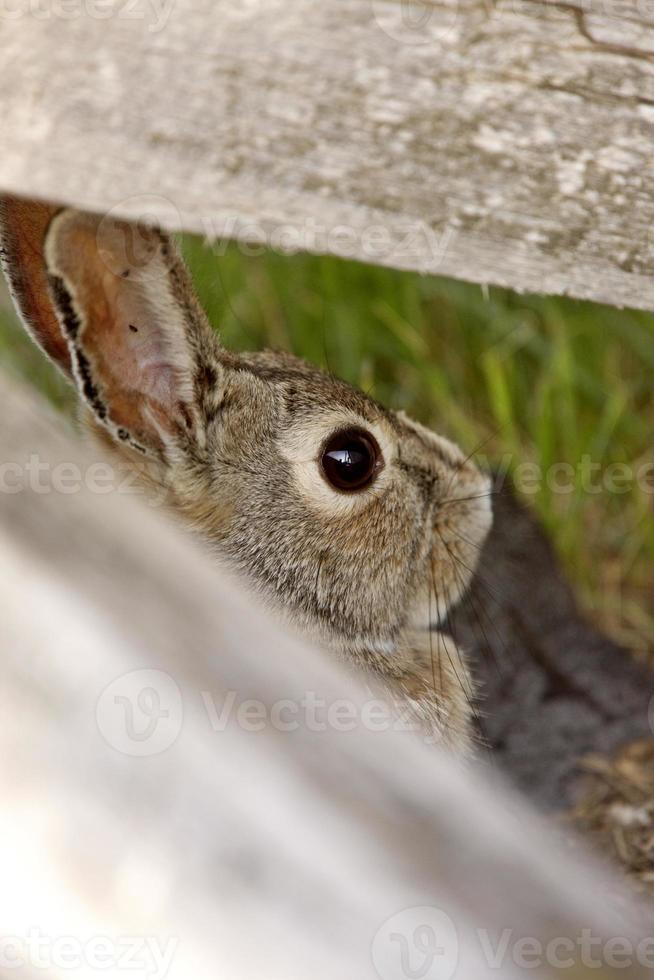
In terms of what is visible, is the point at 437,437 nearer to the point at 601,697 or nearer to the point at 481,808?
the point at 601,697

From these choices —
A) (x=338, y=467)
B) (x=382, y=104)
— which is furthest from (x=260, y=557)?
(x=382, y=104)

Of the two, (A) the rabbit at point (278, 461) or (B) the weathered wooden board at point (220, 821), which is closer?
(B) the weathered wooden board at point (220, 821)

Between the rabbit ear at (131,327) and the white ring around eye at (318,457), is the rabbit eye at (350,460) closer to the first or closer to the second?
the white ring around eye at (318,457)

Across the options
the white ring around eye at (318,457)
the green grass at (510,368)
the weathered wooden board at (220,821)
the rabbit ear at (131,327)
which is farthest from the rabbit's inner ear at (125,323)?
the green grass at (510,368)

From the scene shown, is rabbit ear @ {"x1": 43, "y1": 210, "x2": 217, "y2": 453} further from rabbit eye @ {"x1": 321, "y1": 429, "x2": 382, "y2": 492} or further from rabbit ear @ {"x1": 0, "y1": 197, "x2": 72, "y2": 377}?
rabbit eye @ {"x1": 321, "y1": 429, "x2": 382, "y2": 492}

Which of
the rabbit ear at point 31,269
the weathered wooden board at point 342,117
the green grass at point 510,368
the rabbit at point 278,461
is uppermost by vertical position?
the weathered wooden board at point 342,117

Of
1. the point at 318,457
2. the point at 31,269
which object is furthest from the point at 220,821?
the point at 318,457
